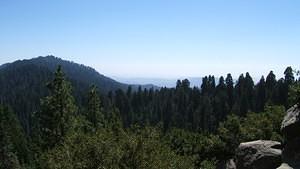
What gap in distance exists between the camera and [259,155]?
30797mm

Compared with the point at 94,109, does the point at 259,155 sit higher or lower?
lower

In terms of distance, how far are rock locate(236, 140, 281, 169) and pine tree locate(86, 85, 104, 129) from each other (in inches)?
1118

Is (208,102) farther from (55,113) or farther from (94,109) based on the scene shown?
(55,113)

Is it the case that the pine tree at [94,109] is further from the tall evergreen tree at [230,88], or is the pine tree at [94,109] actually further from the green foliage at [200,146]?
the tall evergreen tree at [230,88]

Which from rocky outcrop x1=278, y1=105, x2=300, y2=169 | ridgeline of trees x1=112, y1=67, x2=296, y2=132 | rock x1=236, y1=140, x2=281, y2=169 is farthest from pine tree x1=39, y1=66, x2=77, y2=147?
ridgeline of trees x1=112, y1=67, x2=296, y2=132

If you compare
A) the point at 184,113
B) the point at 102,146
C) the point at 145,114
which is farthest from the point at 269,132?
the point at 145,114

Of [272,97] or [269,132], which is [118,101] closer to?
[272,97]

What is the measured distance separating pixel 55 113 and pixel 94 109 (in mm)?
13515

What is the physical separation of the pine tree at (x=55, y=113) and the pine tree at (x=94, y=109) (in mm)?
11614

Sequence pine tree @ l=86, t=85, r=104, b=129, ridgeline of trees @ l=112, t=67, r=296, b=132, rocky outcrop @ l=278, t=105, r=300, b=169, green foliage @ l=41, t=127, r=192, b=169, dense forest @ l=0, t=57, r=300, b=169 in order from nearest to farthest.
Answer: green foliage @ l=41, t=127, r=192, b=169
dense forest @ l=0, t=57, r=300, b=169
rocky outcrop @ l=278, t=105, r=300, b=169
pine tree @ l=86, t=85, r=104, b=129
ridgeline of trees @ l=112, t=67, r=296, b=132

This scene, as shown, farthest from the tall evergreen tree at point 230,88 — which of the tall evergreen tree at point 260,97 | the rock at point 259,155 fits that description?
the rock at point 259,155

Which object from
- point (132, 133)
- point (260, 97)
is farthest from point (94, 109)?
point (260, 97)

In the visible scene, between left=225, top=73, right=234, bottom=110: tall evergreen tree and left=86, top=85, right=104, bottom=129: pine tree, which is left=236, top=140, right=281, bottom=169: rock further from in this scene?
left=225, top=73, right=234, bottom=110: tall evergreen tree

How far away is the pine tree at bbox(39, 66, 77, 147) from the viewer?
148ft
